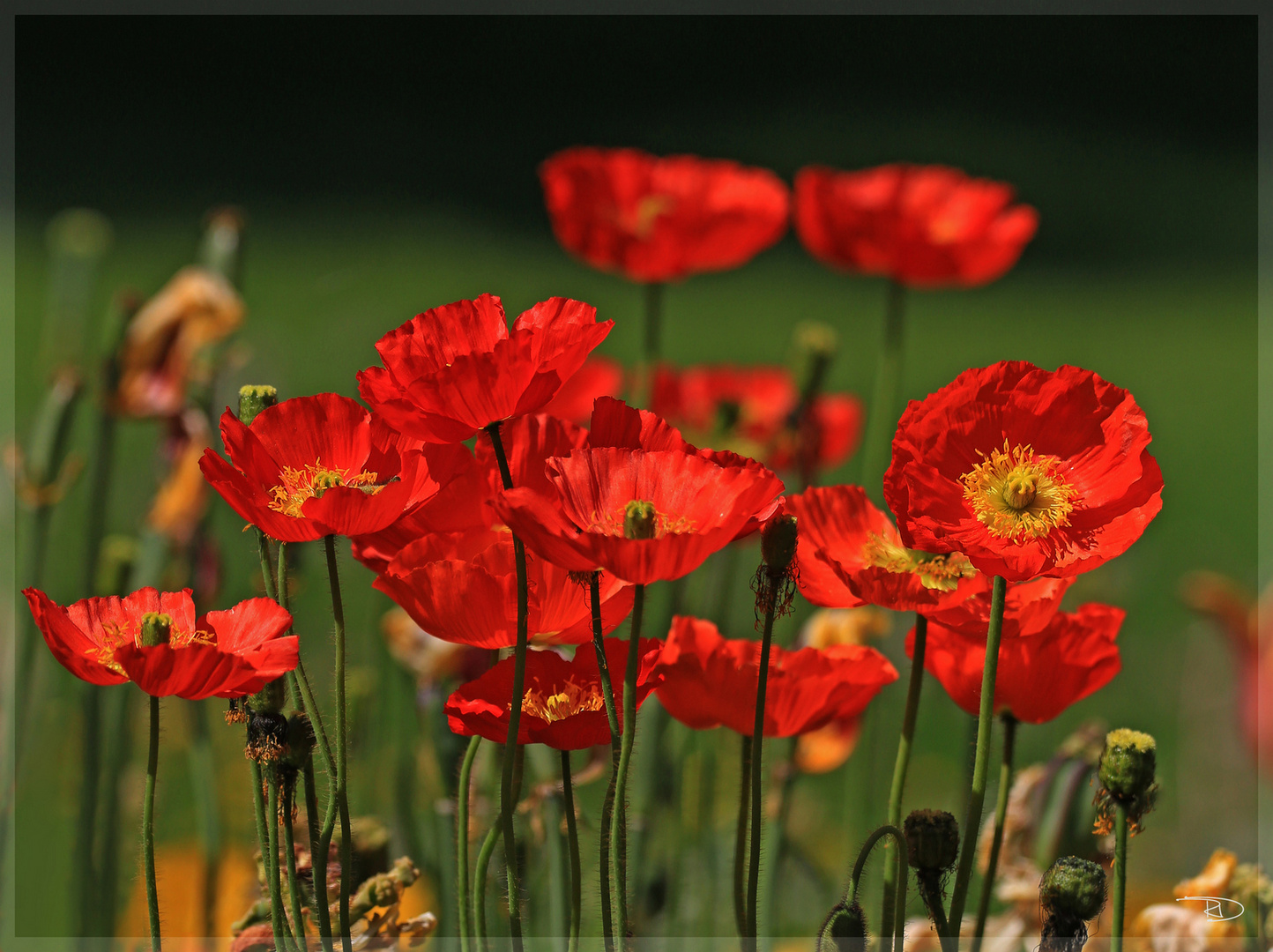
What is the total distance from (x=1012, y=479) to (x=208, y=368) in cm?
52

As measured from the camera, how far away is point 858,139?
4207 millimetres

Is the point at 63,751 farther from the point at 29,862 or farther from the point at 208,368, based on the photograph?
the point at 208,368

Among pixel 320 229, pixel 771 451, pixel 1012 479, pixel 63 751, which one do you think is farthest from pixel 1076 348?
pixel 1012 479

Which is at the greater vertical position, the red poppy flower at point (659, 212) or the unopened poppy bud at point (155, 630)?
the red poppy flower at point (659, 212)

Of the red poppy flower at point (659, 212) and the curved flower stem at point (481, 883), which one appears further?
the red poppy flower at point (659, 212)

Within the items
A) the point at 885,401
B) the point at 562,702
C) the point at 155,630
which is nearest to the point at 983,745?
the point at 562,702

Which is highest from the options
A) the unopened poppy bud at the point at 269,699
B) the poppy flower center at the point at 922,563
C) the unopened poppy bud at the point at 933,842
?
the poppy flower center at the point at 922,563

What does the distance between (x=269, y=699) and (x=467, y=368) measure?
119 mm

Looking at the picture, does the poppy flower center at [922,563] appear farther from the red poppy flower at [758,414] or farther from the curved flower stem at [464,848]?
the red poppy flower at [758,414]

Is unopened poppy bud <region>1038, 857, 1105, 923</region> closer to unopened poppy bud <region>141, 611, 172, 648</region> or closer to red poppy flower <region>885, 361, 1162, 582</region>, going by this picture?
red poppy flower <region>885, 361, 1162, 582</region>

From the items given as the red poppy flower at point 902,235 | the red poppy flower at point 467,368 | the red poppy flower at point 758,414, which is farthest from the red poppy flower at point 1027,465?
the red poppy flower at point 902,235

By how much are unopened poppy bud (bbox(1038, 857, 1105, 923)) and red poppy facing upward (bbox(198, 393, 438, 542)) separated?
224mm

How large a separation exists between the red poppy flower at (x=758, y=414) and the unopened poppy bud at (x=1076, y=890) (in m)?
0.49

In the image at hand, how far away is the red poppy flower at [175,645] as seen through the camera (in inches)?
14.4
